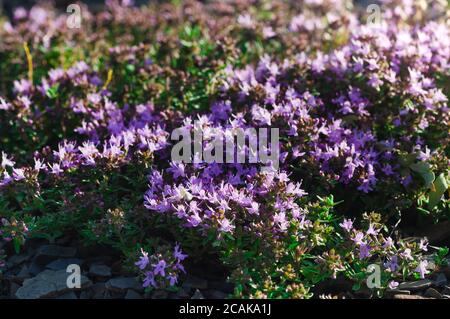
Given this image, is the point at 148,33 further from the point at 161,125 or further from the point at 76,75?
the point at 161,125

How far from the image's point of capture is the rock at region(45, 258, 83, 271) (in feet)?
13.2

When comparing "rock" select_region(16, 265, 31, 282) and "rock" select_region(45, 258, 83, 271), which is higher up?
"rock" select_region(45, 258, 83, 271)

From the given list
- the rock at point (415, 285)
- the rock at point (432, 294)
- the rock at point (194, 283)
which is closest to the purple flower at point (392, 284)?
the rock at point (415, 285)

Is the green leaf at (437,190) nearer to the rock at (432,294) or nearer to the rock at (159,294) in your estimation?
the rock at (432,294)

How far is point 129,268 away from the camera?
3699 millimetres

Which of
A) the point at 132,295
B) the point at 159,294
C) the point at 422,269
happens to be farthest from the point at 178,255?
the point at 422,269

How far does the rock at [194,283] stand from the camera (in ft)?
12.3

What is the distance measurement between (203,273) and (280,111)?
1.03 m

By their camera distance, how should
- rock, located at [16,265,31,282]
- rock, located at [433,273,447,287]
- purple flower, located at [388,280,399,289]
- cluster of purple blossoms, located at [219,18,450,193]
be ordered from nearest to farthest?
purple flower, located at [388,280,399,289] < rock, located at [433,273,447,287] < rock, located at [16,265,31,282] < cluster of purple blossoms, located at [219,18,450,193]

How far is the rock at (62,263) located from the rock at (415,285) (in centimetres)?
176

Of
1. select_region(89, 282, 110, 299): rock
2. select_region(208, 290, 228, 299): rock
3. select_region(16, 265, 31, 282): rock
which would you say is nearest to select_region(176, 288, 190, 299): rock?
select_region(208, 290, 228, 299): rock

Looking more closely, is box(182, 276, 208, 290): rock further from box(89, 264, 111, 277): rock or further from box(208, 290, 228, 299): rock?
box(89, 264, 111, 277): rock

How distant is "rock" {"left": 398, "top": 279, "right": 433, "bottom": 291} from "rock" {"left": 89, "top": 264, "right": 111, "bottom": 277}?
1.56m
